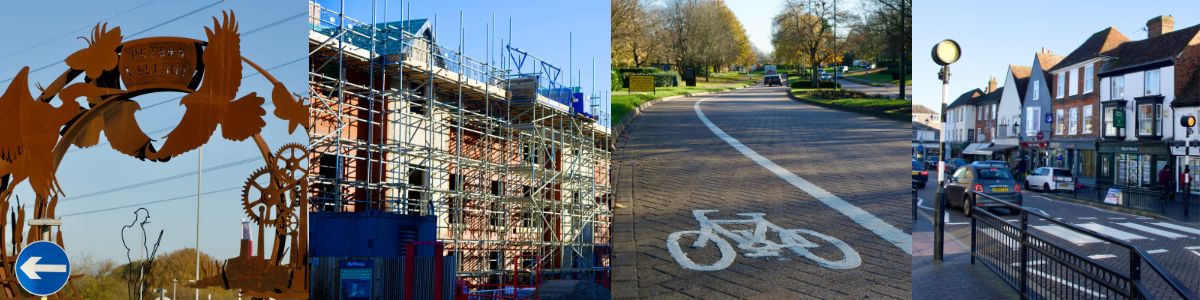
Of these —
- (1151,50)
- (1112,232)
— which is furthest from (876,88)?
(1112,232)

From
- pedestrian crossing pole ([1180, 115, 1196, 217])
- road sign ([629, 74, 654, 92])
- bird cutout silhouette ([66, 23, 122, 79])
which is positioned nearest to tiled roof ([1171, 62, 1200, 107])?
pedestrian crossing pole ([1180, 115, 1196, 217])

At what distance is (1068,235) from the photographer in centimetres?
478

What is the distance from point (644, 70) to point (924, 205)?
59.3 inches

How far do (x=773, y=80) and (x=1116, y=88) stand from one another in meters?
1.93

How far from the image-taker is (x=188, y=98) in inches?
210

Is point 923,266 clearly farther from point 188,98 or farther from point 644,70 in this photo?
point 188,98

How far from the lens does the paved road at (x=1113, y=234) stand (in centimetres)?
471

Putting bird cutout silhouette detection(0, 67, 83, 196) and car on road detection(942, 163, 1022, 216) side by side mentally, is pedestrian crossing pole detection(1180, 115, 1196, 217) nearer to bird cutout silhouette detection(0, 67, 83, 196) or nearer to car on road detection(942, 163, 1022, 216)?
car on road detection(942, 163, 1022, 216)

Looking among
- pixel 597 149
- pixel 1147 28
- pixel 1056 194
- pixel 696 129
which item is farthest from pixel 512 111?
pixel 1147 28

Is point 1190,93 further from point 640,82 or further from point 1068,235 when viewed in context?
point 640,82

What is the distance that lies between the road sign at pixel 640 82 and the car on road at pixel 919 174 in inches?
47.3

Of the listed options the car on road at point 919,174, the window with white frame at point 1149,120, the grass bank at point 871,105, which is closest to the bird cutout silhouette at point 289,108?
the grass bank at point 871,105

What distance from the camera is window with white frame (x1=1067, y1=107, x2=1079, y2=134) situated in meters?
4.56

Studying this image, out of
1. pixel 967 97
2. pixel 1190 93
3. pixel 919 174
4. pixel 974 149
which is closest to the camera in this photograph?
pixel 919 174
